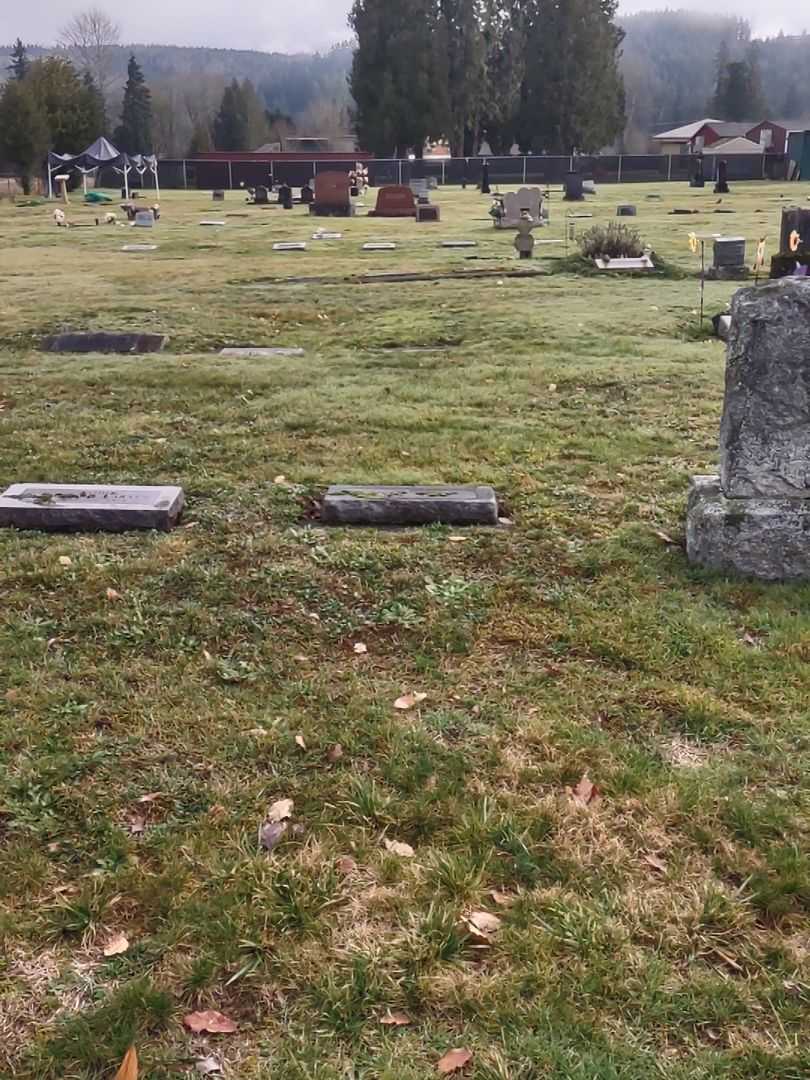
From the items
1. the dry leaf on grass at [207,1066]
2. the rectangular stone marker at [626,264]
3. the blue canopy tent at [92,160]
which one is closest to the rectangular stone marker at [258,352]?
the rectangular stone marker at [626,264]

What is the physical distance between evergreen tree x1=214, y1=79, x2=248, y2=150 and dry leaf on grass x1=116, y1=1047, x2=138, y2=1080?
291 feet

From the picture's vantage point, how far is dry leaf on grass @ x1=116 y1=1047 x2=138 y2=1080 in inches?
81.5

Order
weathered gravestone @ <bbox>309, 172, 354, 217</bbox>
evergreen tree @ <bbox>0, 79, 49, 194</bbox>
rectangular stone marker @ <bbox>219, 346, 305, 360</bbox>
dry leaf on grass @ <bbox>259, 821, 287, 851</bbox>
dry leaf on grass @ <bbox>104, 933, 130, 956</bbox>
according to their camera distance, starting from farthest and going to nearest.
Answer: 1. evergreen tree @ <bbox>0, 79, 49, 194</bbox>
2. weathered gravestone @ <bbox>309, 172, 354, 217</bbox>
3. rectangular stone marker @ <bbox>219, 346, 305, 360</bbox>
4. dry leaf on grass @ <bbox>259, 821, 287, 851</bbox>
5. dry leaf on grass @ <bbox>104, 933, 130, 956</bbox>

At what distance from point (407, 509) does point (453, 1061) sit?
3361 mm

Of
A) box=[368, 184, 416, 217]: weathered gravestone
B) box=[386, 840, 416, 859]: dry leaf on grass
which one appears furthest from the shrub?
box=[386, 840, 416, 859]: dry leaf on grass

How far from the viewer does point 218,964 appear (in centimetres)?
239

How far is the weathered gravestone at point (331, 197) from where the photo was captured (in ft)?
104

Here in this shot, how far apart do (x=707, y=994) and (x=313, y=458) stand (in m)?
4.62

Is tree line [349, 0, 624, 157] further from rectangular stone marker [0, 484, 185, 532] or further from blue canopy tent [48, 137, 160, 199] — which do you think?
rectangular stone marker [0, 484, 185, 532]

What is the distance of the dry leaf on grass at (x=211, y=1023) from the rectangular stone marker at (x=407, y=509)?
10.6 ft


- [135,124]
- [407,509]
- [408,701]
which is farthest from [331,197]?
[135,124]

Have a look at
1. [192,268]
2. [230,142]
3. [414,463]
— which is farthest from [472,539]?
[230,142]

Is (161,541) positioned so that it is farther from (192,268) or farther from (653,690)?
(192,268)

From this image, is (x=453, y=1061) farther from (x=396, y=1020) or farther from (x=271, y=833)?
(x=271, y=833)
